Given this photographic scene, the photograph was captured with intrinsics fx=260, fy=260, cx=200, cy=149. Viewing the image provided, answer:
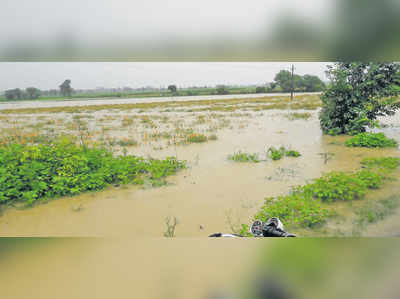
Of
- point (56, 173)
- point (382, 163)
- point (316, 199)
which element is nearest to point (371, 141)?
point (382, 163)

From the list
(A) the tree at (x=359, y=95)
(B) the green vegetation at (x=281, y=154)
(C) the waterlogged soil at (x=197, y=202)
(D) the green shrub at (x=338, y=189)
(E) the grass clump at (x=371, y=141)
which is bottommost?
(C) the waterlogged soil at (x=197, y=202)

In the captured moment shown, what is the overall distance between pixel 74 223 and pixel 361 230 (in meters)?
3.94

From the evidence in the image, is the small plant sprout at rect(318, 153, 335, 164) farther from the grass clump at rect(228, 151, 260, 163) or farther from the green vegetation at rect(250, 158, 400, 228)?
the grass clump at rect(228, 151, 260, 163)

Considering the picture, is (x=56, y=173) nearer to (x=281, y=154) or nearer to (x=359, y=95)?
(x=281, y=154)

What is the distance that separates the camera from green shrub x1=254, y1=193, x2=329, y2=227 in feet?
11.1

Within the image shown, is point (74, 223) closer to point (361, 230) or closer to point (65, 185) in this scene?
point (65, 185)

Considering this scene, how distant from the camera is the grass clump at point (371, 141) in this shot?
766 cm

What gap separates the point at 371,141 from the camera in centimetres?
773

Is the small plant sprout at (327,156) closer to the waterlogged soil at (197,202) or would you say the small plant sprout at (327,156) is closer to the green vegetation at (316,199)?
the waterlogged soil at (197,202)

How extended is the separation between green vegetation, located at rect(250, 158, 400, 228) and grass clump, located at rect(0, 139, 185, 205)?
2.46 m

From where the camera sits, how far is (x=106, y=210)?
4.20 m

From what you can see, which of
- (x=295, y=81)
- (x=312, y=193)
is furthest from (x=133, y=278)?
(x=295, y=81)

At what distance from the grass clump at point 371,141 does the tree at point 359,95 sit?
0.88m

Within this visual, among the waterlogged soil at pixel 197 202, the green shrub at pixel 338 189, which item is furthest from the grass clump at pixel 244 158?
the green shrub at pixel 338 189
